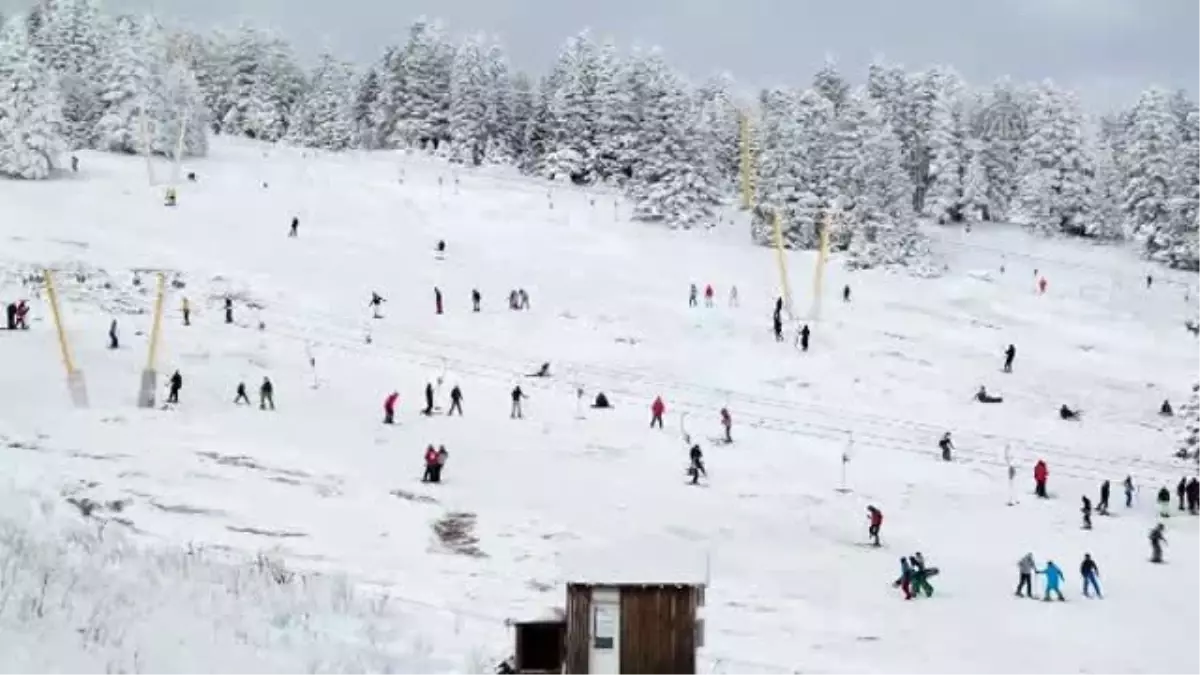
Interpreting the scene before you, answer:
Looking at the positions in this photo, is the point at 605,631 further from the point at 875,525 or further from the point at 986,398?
the point at 986,398

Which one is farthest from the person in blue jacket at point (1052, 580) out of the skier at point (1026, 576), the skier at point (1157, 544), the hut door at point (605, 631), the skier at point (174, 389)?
the skier at point (174, 389)

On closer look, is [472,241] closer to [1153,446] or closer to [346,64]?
[1153,446]

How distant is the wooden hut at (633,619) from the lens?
42.0ft

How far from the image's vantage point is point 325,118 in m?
97.3

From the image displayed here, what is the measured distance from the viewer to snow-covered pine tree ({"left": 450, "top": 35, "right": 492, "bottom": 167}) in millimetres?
88812

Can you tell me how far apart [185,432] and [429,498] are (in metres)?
6.78

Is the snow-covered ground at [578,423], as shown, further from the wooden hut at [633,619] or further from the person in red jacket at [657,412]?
the person in red jacket at [657,412]

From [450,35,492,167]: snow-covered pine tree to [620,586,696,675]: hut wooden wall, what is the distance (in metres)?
77.2

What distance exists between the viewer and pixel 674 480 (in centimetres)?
3056

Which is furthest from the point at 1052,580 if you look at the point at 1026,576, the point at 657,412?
the point at 657,412

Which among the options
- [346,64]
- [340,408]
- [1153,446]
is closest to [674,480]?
[340,408]

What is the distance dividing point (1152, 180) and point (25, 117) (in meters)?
61.2

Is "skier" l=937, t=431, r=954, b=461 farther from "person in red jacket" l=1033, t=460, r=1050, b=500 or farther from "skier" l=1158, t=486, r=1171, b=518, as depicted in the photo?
"skier" l=1158, t=486, r=1171, b=518

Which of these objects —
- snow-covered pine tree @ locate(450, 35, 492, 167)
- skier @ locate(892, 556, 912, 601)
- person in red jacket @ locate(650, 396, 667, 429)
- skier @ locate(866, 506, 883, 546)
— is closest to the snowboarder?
person in red jacket @ locate(650, 396, 667, 429)
